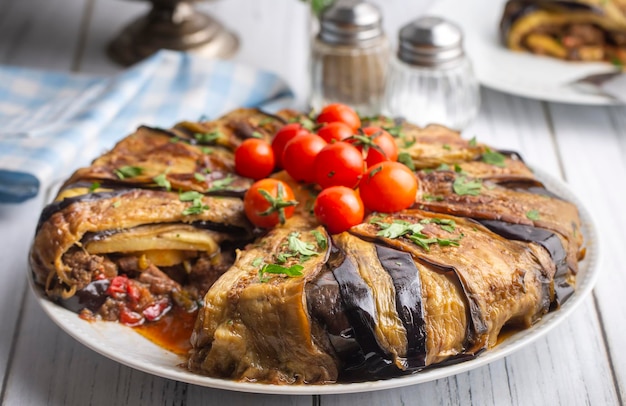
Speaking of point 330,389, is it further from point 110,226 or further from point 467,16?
point 467,16

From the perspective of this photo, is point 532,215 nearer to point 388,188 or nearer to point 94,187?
point 388,188

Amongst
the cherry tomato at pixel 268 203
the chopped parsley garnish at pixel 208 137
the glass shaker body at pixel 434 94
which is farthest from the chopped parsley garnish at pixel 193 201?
the glass shaker body at pixel 434 94

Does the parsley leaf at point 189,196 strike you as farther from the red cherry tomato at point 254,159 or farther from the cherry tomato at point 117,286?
the cherry tomato at point 117,286

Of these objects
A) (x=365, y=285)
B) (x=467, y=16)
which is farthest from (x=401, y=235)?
(x=467, y=16)

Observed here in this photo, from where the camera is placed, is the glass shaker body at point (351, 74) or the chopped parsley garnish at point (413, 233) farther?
the glass shaker body at point (351, 74)

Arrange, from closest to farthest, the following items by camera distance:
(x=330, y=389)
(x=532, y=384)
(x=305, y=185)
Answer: (x=330, y=389) < (x=532, y=384) < (x=305, y=185)

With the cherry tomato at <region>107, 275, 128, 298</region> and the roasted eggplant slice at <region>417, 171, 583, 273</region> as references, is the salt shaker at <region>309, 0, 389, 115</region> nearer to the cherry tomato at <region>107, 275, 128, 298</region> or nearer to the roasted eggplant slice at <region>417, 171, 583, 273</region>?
the roasted eggplant slice at <region>417, 171, 583, 273</region>
